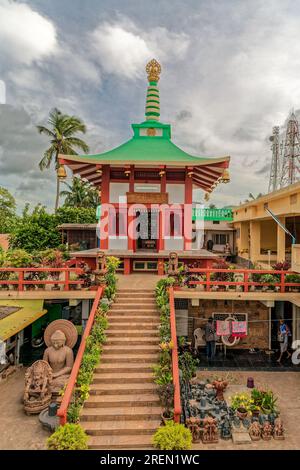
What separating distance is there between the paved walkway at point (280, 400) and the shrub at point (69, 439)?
2853 mm

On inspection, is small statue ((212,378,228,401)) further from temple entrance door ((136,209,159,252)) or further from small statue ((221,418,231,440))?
temple entrance door ((136,209,159,252))

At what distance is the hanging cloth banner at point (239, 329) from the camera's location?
47.5ft

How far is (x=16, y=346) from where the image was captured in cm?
1330

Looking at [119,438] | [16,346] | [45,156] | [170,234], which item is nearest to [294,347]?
[170,234]

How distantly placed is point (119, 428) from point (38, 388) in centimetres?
360

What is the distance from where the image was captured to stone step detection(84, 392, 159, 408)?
844cm

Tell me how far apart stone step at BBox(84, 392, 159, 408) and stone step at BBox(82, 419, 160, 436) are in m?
0.51

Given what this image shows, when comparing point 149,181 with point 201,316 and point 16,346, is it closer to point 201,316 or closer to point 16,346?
point 201,316

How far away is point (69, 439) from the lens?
723 cm

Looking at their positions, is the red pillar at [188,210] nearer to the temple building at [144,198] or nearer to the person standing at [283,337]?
the temple building at [144,198]

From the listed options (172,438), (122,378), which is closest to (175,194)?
(122,378)

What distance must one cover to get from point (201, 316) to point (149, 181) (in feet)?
27.1

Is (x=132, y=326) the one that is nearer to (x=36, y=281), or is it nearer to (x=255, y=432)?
(x=36, y=281)

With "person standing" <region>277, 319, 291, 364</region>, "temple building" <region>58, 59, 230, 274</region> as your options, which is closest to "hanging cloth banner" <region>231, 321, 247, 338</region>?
"person standing" <region>277, 319, 291, 364</region>
